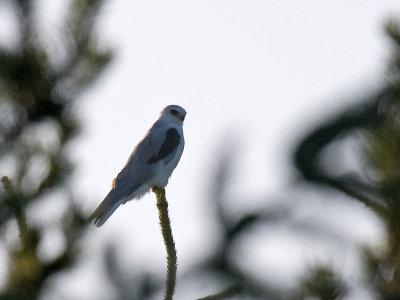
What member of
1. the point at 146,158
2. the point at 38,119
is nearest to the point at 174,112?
the point at 146,158

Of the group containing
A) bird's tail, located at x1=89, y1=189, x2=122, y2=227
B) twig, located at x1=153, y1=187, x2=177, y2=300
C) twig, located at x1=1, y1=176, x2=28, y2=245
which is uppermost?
twig, located at x1=1, y1=176, x2=28, y2=245

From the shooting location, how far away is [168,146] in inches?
256

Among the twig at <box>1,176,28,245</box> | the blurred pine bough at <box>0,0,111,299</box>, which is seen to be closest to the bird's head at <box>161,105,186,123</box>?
the blurred pine bough at <box>0,0,111,299</box>

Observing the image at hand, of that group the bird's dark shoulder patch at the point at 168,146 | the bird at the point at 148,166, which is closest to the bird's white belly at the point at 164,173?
the bird at the point at 148,166

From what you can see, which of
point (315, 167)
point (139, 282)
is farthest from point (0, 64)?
point (315, 167)

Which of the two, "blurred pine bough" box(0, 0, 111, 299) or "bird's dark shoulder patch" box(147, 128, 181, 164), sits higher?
"blurred pine bough" box(0, 0, 111, 299)

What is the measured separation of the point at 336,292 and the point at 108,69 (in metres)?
2.15

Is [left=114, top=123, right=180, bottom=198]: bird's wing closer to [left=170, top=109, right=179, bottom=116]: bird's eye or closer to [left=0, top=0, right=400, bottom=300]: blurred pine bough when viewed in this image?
[left=170, top=109, right=179, bottom=116]: bird's eye

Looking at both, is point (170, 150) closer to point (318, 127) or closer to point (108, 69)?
point (108, 69)

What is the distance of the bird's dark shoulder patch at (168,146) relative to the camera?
6.40 m

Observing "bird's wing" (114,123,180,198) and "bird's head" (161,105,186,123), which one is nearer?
"bird's wing" (114,123,180,198)

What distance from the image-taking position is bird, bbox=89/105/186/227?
613 cm

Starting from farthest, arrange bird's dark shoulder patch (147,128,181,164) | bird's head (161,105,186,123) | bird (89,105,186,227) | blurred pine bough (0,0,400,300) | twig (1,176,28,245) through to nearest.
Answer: bird's head (161,105,186,123) → bird's dark shoulder patch (147,128,181,164) → bird (89,105,186,227) → twig (1,176,28,245) → blurred pine bough (0,0,400,300)

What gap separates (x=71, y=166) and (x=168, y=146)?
4190 millimetres
